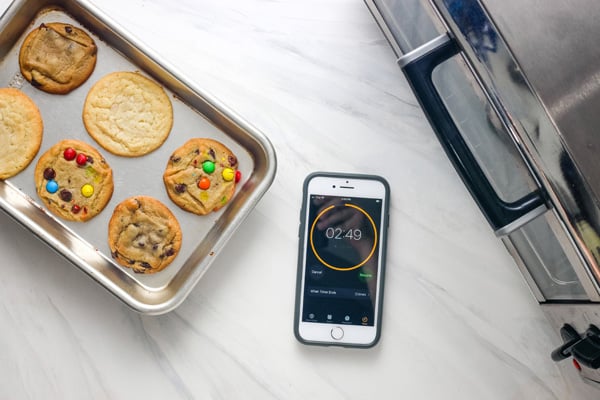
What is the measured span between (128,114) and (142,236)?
168mm

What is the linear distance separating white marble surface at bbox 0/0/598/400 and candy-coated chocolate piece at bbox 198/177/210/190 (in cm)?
8

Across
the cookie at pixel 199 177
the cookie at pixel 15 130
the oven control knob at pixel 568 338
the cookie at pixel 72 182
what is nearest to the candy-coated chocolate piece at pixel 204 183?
the cookie at pixel 199 177

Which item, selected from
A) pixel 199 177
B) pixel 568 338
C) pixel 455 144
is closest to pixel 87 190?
pixel 199 177

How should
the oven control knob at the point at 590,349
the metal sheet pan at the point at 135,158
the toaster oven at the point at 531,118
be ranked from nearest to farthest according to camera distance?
the toaster oven at the point at 531,118, the oven control knob at the point at 590,349, the metal sheet pan at the point at 135,158

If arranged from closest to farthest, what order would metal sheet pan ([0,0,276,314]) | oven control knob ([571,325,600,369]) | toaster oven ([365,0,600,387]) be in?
toaster oven ([365,0,600,387]), oven control knob ([571,325,600,369]), metal sheet pan ([0,0,276,314])

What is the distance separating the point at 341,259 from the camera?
36.3 inches

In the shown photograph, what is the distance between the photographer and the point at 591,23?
0.56 metres

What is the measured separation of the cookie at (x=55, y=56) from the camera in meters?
0.87

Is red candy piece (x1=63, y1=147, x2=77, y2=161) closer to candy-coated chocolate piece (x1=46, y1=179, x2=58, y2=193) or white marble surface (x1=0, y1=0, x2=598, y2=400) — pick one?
candy-coated chocolate piece (x1=46, y1=179, x2=58, y2=193)

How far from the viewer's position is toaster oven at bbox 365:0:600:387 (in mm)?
566

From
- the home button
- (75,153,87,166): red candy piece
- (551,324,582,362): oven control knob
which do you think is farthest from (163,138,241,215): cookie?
(551,324,582,362): oven control knob

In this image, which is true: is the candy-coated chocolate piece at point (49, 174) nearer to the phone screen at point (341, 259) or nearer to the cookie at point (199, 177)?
the cookie at point (199, 177)

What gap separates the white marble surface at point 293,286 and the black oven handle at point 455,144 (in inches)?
9.6

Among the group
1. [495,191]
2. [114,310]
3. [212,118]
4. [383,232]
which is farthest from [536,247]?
[114,310]
